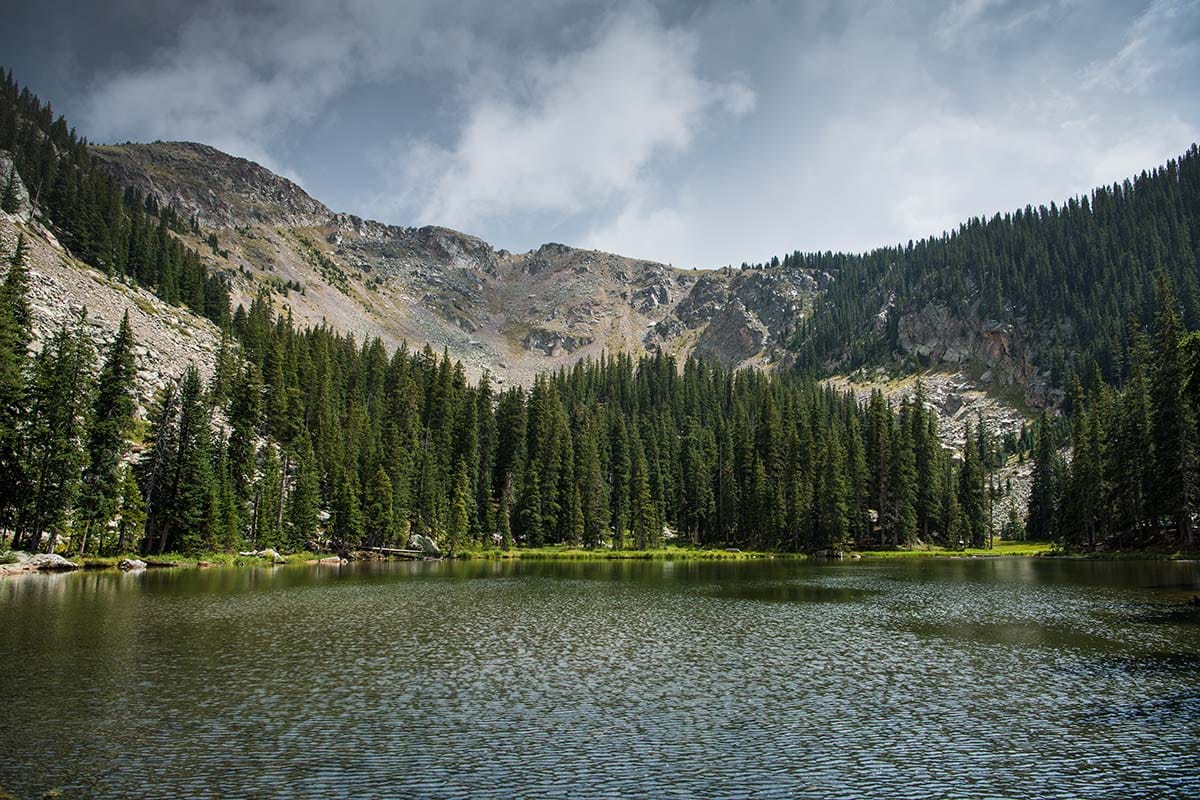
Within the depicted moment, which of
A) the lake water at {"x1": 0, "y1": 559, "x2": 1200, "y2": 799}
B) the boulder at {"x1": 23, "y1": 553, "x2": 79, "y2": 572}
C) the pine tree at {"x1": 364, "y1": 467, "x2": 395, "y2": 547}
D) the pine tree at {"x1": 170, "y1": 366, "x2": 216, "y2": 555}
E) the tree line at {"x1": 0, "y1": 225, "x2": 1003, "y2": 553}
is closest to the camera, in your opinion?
the lake water at {"x1": 0, "y1": 559, "x2": 1200, "y2": 799}

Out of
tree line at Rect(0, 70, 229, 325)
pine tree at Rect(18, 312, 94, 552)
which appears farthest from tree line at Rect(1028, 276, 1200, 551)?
tree line at Rect(0, 70, 229, 325)

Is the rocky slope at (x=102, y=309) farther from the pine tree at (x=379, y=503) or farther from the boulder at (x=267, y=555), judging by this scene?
the pine tree at (x=379, y=503)

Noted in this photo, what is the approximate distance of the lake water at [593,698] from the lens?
48.8ft

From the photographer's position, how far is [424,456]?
110125 millimetres

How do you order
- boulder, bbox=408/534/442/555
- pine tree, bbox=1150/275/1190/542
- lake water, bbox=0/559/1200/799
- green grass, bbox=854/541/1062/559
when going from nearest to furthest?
lake water, bbox=0/559/1200/799 → pine tree, bbox=1150/275/1190/542 → boulder, bbox=408/534/442/555 → green grass, bbox=854/541/1062/559

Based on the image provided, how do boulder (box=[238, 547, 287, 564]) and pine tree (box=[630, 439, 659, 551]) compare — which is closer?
boulder (box=[238, 547, 287, 564])

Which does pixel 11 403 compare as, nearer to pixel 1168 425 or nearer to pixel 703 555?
pixel 703 555

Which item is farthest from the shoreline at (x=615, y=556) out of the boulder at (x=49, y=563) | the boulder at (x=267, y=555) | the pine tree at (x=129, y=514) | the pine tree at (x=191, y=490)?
the pine tree at (x=191, y=490)

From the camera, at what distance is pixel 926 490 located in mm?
117375

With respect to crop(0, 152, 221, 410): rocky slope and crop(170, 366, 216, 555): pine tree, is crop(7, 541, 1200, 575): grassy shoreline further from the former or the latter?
crop(0, 152, 221, 410): rocky slope

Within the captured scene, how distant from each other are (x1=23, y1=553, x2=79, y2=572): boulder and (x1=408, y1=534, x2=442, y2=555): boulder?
45.5m

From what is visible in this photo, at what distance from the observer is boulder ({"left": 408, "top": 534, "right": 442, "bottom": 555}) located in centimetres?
9832

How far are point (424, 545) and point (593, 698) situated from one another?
82101 mm

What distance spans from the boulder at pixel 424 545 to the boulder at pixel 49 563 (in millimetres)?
45549
